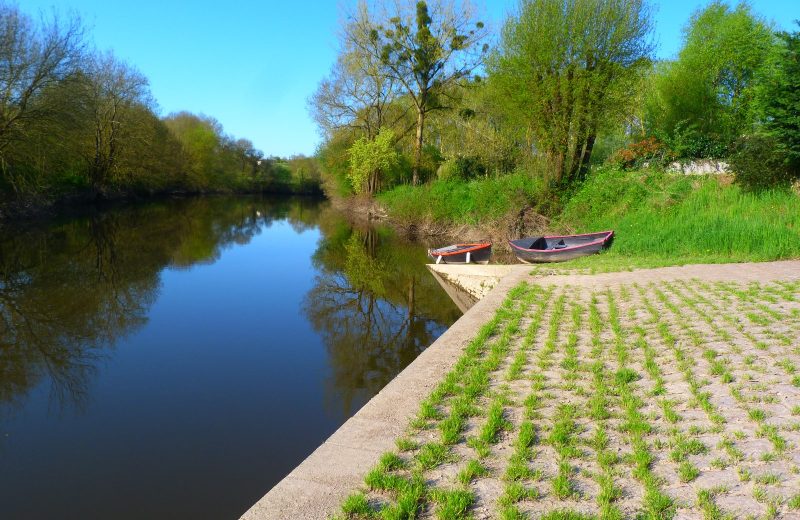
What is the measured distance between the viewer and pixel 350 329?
1042 cm

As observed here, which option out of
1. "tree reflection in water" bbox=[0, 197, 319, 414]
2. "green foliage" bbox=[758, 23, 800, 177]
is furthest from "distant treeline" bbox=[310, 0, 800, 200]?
"tree reflection in water" bbox=[0, 197, 319, 414]

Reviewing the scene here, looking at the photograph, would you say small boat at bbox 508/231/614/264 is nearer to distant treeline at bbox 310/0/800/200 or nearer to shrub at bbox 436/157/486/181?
distant treeline at bbox 310/0/800/200

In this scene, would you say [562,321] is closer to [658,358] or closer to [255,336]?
[658,358]

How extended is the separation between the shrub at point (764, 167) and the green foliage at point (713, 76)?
8.89 meters

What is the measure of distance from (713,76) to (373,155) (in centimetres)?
2020

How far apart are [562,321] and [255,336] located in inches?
219

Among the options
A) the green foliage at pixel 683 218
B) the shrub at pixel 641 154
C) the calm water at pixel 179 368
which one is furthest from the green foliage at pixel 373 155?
the calm water at pixel 179 368

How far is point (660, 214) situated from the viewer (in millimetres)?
15938

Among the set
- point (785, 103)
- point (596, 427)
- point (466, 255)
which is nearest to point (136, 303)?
point (466, 255)

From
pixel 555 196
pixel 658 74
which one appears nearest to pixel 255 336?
pixel 555 196

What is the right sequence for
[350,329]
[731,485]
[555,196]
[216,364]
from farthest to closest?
1. [555,196]
2. [350,329]
3. [216,364]
4. [731,485]

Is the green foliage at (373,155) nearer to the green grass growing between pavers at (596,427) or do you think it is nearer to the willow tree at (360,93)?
the willow tree at (360,93)

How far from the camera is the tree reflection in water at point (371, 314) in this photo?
7.82m

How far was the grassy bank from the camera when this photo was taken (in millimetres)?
12359
